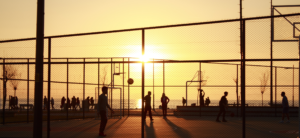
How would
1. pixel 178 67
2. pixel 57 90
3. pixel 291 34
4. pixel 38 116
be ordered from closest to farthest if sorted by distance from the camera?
pixel 38 116 → pixel 291 34 → pixel 178 67 → pixel 57 90

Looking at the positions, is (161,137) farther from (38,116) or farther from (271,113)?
(271,113)

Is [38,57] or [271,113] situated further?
[271,113]

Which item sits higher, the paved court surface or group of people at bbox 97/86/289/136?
group of people at bbox 97/86/289/136

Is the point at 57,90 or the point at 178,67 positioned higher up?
the point at 178,67

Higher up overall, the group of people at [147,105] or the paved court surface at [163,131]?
the group of people at [147,105]

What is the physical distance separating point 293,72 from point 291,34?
35.3 ft

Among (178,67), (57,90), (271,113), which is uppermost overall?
(178,67)

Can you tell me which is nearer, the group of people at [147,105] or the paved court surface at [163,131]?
the group of people at [147,105]

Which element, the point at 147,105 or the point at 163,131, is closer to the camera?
the point at 163,131

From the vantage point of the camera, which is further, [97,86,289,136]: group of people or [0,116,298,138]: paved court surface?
[0,116,298,138]: paved court surface

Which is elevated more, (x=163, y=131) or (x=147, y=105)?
(x=147, y=105)

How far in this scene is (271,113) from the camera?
2450cm

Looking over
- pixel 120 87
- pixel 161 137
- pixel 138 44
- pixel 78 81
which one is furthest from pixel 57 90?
pixel 138 44

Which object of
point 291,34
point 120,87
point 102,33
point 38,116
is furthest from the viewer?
point 120,87
